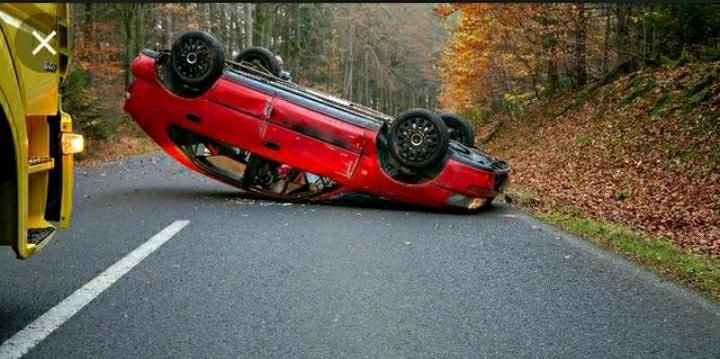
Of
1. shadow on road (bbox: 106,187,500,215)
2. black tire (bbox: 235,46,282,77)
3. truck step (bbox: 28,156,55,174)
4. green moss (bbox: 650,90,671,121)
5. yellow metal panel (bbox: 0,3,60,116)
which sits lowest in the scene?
shadow on road (bbox: 106,187,500,215)

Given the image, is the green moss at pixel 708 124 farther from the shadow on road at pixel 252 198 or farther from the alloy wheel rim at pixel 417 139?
the alloy wheel rim at pixel 417 139

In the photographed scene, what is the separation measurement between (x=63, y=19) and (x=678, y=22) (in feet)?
53.7

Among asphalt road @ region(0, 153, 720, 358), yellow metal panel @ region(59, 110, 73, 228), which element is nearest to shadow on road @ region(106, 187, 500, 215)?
asphalt road @ region(0, 153, 720, 358)

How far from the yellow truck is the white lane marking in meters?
0.47

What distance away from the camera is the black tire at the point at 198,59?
9.91 meters

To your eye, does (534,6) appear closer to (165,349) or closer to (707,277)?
(707,277)

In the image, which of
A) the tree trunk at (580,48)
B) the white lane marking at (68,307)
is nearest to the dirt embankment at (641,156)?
the tree trunk at (580,48)

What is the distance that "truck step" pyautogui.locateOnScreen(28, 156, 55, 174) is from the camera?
11.9 feet

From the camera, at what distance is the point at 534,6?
19.8m

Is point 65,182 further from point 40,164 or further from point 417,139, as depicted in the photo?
point 417,139

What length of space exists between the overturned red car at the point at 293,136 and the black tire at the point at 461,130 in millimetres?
1353

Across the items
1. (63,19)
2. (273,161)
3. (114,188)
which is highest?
(63,19)

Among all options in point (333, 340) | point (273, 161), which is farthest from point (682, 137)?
point (333, 340)

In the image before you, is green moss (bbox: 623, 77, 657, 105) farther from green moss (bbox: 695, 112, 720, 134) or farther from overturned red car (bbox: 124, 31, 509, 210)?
overturned red car (bbox: 124, 31, 509, 210)
